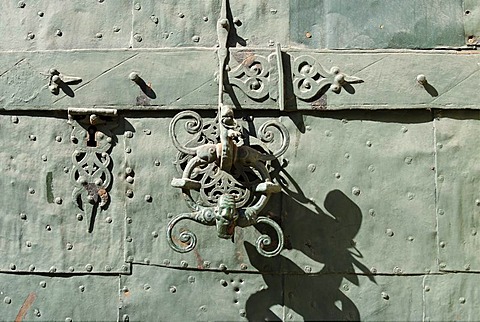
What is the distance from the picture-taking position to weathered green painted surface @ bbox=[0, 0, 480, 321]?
2494mm

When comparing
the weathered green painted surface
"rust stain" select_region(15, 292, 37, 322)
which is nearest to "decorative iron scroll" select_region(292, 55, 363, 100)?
the weathered green painted surface

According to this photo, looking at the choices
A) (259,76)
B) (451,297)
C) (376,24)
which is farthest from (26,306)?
(376,24)

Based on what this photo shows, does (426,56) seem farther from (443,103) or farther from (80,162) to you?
(80,162)

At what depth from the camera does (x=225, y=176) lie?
2436mm

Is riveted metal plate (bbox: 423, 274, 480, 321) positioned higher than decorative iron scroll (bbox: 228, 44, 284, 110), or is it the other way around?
decorative iron scroll (bbox: 228, 44, 284, 110)

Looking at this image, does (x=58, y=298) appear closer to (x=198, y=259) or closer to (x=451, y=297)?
(x=198, y=259)

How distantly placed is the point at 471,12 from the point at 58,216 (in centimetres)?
176

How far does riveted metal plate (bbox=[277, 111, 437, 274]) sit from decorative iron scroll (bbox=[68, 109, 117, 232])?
26.2 inches

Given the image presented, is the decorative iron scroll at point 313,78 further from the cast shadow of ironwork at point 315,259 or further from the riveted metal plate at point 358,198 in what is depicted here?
the cast shadow of ironwork at point 315,259

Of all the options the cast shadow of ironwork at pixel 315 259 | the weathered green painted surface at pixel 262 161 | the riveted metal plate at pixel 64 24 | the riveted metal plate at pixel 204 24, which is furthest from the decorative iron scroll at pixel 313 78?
the riveted metal plate at pixel 64 24

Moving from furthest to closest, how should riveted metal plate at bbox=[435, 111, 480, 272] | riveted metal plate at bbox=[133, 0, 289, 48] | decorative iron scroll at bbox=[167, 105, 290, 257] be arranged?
riveted metal plate at bbox=[133, 0, 289, 48]
riveted metal plate at bbox=[435, 111, 480, 272]
decorative iron scroll at bbox=[167, 105, 290, 257]

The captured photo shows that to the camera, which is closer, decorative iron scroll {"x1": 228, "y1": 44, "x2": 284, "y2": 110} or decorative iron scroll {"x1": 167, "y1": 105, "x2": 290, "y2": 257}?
decorative iron scroll {"x1": 167, "y1": 105, "x2": 290, "y2": 257}

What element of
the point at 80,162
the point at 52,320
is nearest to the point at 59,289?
the point at 52,320

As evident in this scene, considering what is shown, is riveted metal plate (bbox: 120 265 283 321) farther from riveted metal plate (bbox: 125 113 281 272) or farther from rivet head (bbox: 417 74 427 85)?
rivet head (bbox: 417 74 427 85)
